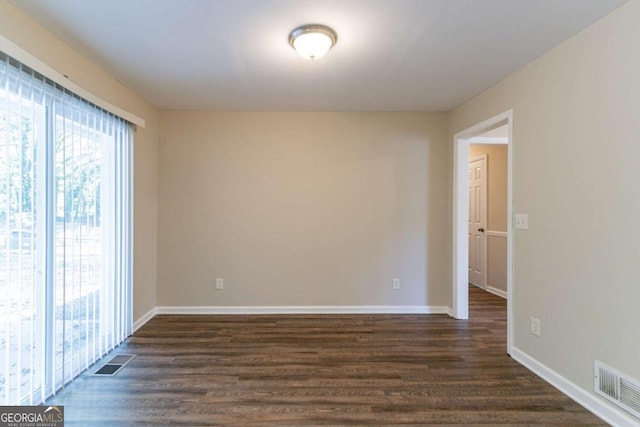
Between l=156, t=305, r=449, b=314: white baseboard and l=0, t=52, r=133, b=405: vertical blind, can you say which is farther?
l=156, t=305, r=449, b=314: white baseboard

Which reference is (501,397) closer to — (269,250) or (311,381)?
(311,381)

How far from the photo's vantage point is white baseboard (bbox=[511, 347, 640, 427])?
1800mm

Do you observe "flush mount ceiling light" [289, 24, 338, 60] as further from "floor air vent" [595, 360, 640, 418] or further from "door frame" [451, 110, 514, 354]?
"floor air vent" [595, 360, 640, 418]

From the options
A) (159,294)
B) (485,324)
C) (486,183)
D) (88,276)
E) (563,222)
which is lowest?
(485,324)

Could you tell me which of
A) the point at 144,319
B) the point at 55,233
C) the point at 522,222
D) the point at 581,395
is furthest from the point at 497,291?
the point at 55,233

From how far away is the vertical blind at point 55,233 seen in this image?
1.76 metres

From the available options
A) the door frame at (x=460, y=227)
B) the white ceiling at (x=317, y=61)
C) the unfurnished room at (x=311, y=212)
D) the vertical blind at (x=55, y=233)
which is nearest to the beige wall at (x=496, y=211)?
the unfurnished room at (x=311, y=212)

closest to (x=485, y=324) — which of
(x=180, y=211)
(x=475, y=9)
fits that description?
(x=475, y=9)

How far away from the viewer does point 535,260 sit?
2439 millimetres

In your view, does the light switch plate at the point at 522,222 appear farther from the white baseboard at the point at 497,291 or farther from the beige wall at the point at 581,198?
the white baseboard at the point at 497,291

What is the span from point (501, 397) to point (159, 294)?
3590mm

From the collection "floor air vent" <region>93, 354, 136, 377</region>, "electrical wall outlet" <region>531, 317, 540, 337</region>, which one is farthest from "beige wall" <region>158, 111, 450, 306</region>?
"electrical wall outlet" <region>531, 317, 540, 337</region>

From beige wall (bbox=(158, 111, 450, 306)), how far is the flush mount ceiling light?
5.45 ft

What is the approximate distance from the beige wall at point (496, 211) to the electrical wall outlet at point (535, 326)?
2.44m
